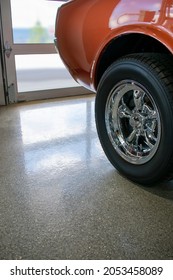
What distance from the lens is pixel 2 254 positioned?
4.07 feet

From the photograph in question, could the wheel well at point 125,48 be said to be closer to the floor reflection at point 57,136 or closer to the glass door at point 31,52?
the floor reflection at point 57,136

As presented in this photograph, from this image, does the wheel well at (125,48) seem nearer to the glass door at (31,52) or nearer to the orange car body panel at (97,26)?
the orange car body panel at (97,26)

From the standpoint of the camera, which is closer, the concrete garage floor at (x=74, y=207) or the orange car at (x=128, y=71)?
the concrete garage floor at (x=74, y=207)

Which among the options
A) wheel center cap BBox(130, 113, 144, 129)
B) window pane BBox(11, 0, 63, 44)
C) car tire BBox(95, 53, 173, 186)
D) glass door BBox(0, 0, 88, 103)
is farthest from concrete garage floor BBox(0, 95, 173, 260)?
window pane BBox(11, 0, 63, 44)

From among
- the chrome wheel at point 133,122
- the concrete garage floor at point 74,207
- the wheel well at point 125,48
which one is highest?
the wheel well at point 125,48

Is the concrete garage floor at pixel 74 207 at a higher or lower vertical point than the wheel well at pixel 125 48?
lower

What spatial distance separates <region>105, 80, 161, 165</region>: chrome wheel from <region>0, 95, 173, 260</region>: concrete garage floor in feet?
0.75

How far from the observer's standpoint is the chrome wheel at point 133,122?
167cm

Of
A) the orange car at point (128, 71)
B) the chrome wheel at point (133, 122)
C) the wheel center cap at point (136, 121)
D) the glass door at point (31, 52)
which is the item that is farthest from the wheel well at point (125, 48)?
the glass door at point (31, 52)

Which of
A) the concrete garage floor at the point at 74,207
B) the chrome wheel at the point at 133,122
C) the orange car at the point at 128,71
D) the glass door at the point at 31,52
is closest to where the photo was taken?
the concrete garage floor at the point at 74,207

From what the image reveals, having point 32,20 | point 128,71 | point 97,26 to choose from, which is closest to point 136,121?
point 128,71

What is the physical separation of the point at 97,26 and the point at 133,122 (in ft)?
2.19

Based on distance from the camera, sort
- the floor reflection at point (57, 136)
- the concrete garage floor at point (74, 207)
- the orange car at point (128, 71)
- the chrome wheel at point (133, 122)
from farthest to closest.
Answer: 1. the floor reflection at point (57, 136)
2. the chrome wheel at point (133, 122)
3. the orange car at point (128, 71)
4. the concrete garage floor at point (74, 207)

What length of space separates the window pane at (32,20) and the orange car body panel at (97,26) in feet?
7.89
